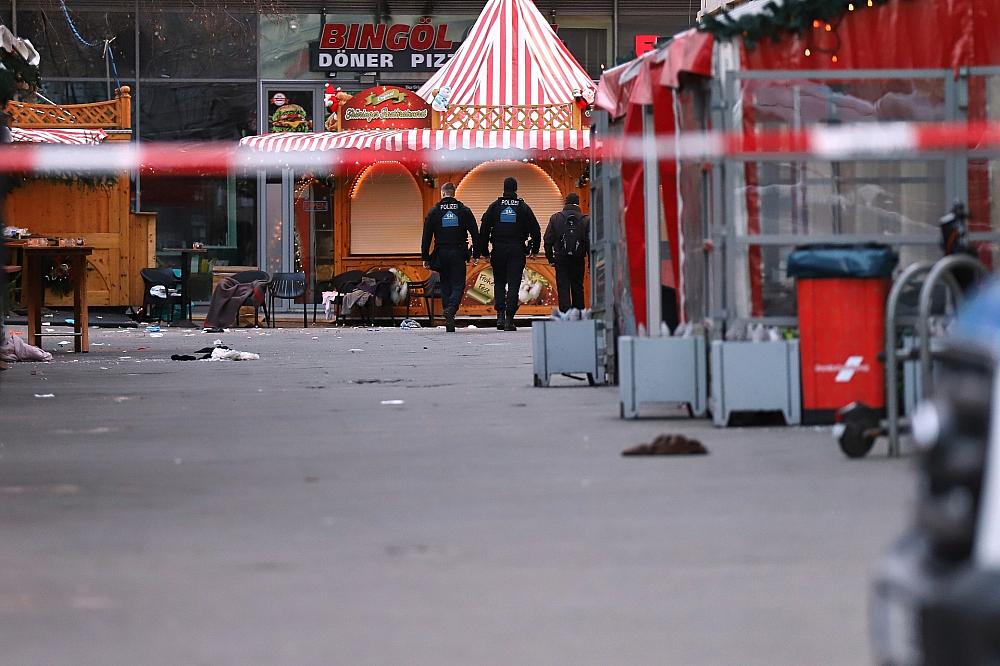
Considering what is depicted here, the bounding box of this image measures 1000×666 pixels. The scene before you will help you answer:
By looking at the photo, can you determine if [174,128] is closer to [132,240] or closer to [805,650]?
[132,240]

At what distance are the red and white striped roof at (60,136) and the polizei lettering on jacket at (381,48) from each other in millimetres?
5787

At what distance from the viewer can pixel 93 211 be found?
1298 inches

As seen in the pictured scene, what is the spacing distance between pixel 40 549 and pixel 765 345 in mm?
5394

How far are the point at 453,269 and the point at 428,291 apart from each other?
225 cm

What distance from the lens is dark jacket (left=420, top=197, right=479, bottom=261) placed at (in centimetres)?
2905

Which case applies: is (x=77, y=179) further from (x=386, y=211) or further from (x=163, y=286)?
(x=386, y=211)

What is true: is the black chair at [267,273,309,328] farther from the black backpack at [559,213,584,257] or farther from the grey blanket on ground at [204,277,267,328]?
the black backpack at [559,213,584,257]

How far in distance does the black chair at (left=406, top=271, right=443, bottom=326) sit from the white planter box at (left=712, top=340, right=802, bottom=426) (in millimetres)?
19772

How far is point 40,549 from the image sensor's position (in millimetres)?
6438

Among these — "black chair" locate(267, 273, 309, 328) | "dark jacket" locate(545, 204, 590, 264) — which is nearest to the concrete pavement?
"dark jacket" locate(545, 204, 590, 264)

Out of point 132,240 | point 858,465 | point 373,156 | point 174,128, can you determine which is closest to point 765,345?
point 858,465

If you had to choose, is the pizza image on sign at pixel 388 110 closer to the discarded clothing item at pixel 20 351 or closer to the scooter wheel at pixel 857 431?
the discarded clothing item at pixel 20 351

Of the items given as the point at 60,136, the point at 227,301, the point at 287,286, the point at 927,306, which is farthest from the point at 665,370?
the point at 287,286

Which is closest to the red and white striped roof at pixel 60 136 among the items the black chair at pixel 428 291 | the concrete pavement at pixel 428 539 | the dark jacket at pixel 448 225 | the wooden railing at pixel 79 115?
the wooden railing at pixel 79 115
